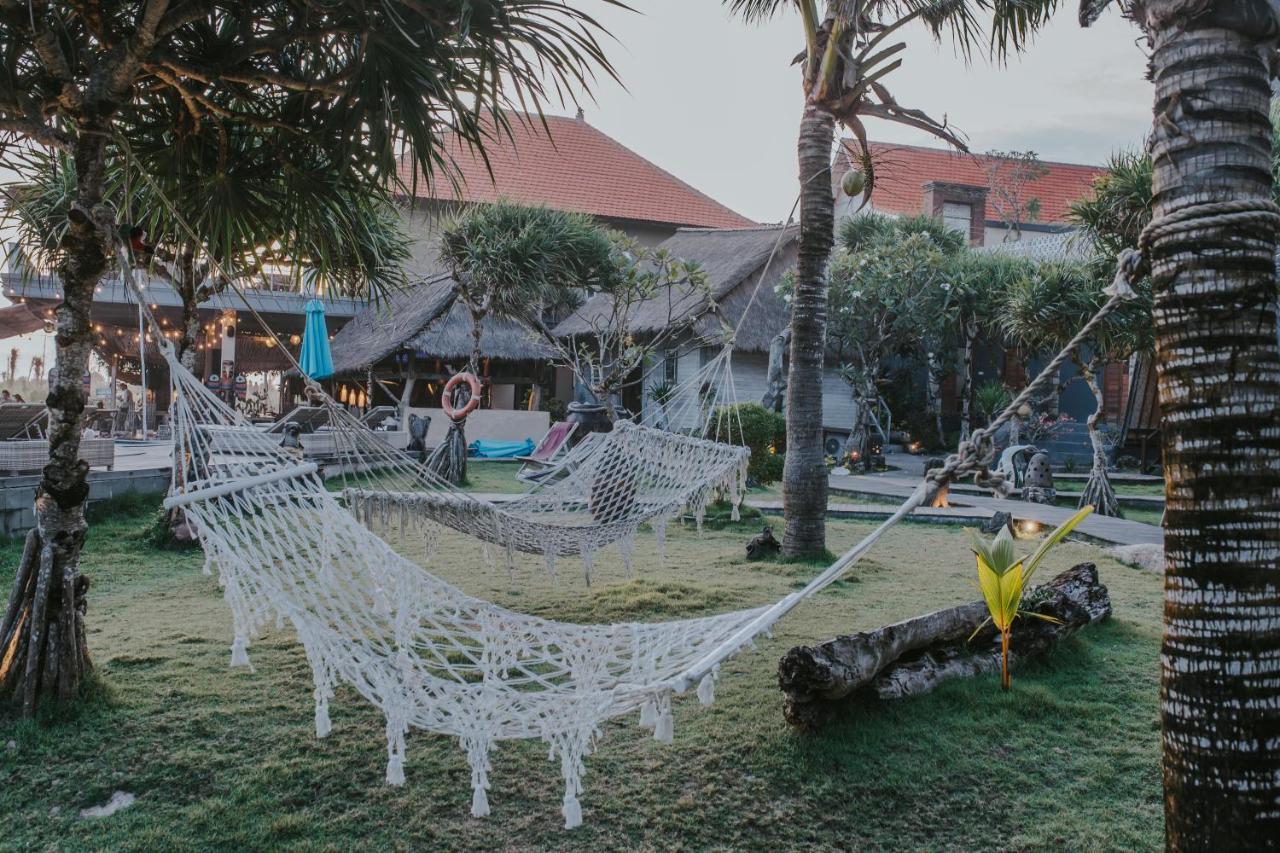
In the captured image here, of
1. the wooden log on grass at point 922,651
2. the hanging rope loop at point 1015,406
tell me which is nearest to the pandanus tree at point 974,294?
the wooden log on grass at point 922,651

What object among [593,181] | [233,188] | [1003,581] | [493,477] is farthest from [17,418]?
[593,181]

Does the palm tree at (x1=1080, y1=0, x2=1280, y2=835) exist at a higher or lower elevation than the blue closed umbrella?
lower

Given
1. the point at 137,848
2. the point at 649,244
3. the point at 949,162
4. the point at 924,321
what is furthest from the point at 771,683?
the point at 949,162

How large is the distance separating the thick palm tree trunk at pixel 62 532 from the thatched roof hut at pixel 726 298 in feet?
28.7

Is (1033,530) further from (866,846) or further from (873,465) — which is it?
(873,465)

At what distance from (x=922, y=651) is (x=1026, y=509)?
457 cm

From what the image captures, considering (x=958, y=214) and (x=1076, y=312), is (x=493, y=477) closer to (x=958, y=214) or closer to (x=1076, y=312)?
(x=1076, y=312)

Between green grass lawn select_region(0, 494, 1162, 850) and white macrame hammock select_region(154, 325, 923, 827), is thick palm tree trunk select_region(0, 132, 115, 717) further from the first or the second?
white macrame hammock select_region(154, 325, 923, 827)

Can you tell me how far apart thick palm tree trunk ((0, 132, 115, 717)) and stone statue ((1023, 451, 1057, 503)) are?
7.11m

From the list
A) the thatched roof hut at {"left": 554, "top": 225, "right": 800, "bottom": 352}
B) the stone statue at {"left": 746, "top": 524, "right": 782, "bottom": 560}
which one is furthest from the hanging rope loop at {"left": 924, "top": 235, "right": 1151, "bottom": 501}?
the thatched roof hut at {"left": 554, "top": 225, "right": 800, "bottom": 352}

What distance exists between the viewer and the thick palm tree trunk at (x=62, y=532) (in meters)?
2.38

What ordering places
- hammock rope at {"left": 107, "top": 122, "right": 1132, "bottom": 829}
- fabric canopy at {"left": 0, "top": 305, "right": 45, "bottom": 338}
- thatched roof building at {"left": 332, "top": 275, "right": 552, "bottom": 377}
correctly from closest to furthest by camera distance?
hammock rope at {"left": 107, "top": 122, "right": 1132, "bottom": 829}, fabric canopy at {"left": 0, "top": 305, "right": 45, "bottom": 338}, thatched roof building at {"left": 332, "top": 275, "right": 552, "bottom": 377}

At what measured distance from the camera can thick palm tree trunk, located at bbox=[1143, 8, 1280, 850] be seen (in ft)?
4.00

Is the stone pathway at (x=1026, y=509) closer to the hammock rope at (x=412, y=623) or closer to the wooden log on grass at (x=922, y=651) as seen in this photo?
the wooden log on grass at (x=922, y=651)
